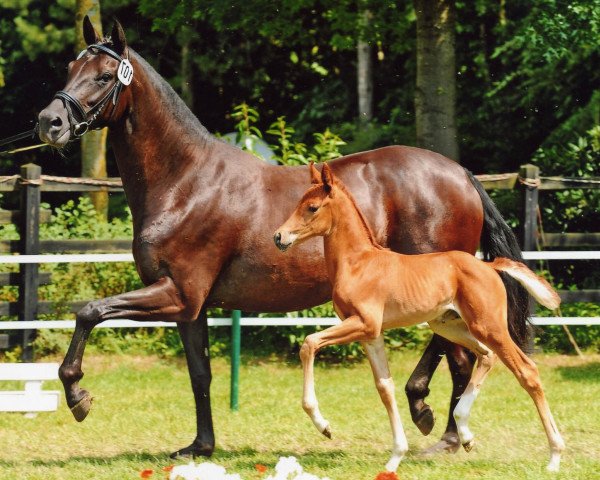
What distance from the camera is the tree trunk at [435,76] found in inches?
478

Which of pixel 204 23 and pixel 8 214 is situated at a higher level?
pixel 204 23

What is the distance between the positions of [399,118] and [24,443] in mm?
13477

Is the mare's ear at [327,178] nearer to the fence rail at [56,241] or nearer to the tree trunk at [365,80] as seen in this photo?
the fence rail at [56,241]

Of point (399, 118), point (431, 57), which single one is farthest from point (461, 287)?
point (399, 118)

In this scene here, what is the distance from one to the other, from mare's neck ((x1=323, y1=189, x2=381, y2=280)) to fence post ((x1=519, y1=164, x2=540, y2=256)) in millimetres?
4488

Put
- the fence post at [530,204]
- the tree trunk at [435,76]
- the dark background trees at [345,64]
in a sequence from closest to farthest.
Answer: the fence post at [530,204] < the tree trunk at [435,76] < the dark background trees at [345,64]

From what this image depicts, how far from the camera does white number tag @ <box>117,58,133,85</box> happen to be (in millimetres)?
6152

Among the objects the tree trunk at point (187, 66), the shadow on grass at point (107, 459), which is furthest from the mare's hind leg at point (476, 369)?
Answer: the tree trunk at point (187, 66)

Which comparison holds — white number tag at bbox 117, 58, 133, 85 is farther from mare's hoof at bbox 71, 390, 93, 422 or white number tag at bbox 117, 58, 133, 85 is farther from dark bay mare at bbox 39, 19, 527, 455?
mare's hoof at bbox 71, 390, 93, 422

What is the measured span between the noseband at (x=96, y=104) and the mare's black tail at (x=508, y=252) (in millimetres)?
2320

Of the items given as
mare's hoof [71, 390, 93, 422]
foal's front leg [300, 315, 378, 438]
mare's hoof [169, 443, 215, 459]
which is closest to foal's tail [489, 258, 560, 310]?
foal's front leg [300, 315, 378, 438]

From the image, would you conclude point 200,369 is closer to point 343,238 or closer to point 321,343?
point 321,343

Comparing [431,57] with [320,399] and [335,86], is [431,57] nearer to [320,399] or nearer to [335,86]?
[320,399]

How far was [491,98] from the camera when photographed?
17.6m
